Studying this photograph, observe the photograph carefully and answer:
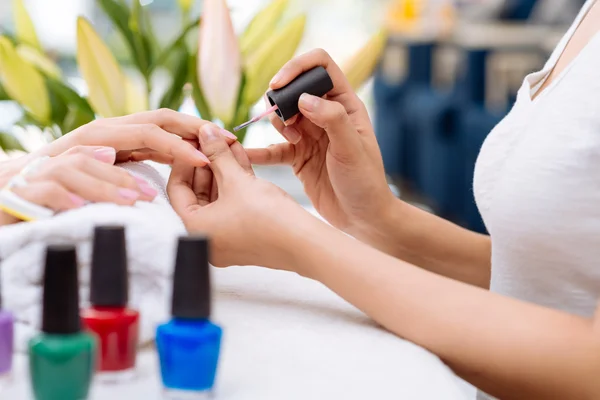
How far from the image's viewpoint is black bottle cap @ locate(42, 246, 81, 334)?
367mm

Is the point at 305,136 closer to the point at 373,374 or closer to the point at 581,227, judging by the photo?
the point at 581,227

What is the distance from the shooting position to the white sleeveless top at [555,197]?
68cm

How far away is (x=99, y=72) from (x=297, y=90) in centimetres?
23

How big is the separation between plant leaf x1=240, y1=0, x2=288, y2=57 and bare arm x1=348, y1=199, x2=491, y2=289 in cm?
26

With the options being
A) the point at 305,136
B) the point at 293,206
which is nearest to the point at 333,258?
the point at 293,206

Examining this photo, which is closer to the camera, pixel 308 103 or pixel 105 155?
pixel 105 155

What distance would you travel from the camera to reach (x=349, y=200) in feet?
2.77

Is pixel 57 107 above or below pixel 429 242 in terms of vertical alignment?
above

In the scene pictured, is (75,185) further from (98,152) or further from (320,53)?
(320,53)

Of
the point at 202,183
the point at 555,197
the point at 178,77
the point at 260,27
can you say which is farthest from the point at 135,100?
the point at 555,197

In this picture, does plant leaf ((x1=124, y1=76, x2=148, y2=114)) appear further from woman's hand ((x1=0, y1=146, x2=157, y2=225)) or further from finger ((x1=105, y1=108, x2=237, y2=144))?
woman's hand ((x1=0, y1=146, x2=157, y2=225))

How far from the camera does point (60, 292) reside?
1.21ft

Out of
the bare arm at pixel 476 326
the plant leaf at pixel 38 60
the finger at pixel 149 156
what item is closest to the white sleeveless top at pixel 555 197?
the bare arm at pixel 476 326

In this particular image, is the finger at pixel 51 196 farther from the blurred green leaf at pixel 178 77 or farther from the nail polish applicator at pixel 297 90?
the blurred green leaf at pixel 178 77
